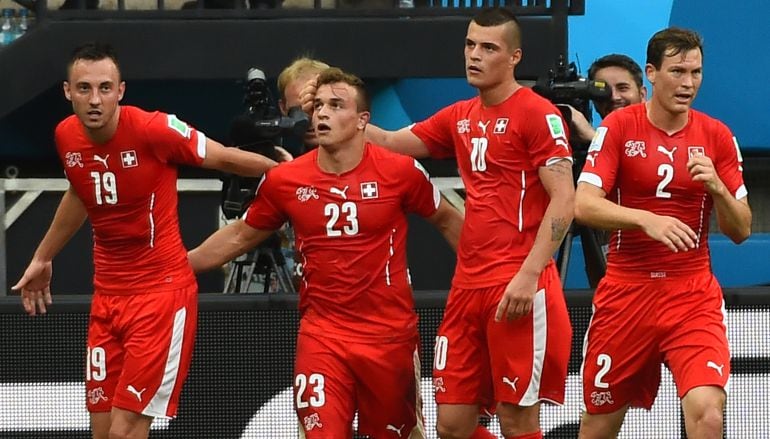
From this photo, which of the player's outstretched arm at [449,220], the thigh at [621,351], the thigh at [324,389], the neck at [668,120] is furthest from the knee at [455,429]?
the neck at [668,120]

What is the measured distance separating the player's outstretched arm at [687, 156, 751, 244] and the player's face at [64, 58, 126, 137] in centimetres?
279

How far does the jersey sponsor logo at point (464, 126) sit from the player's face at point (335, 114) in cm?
50

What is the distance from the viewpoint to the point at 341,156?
8234 millimetres

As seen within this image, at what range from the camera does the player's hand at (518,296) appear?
7.89 meters

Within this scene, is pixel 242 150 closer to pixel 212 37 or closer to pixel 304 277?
pixel 304 277

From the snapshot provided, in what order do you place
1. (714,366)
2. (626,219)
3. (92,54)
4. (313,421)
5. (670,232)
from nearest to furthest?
(670,232) < (626,219) < (714,366) < (313,421) < (92,54)

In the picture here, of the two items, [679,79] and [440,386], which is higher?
[679,79]

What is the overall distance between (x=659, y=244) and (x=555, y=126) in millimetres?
741

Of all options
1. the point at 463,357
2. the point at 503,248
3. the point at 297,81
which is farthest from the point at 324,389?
the point at 297,81

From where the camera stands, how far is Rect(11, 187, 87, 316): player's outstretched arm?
8.73 m

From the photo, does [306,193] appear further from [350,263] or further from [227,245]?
[227,245]

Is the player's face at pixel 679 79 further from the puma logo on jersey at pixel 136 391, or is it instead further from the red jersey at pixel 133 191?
the puma logo on jersey at pixel 136 391

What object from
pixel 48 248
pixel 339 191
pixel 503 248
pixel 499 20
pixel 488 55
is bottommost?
pixel 48 248

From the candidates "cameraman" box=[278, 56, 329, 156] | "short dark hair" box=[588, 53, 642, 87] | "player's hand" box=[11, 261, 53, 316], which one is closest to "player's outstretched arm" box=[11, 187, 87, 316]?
"player's hand" box=[11, 261, 53, 316]
